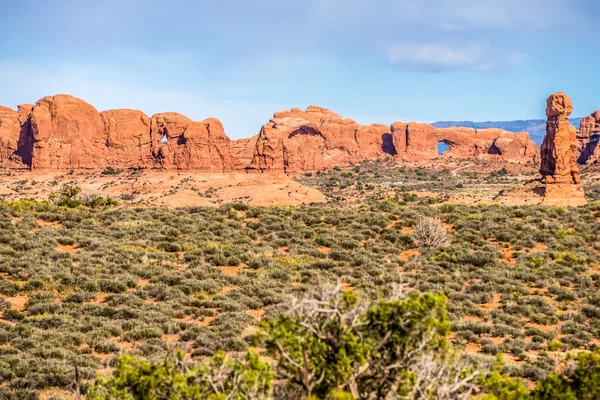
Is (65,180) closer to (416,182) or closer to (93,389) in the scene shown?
(416,182)

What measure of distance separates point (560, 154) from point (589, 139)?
222 feet

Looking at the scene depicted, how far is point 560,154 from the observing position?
1737 inches

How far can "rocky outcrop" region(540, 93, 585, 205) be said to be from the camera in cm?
4366

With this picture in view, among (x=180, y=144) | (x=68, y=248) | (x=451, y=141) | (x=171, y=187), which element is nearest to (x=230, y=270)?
(x=68, y=248)

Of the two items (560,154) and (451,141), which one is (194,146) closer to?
(451,141)

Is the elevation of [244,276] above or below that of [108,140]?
below

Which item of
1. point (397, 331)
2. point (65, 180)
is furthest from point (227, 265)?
point (65, 180)

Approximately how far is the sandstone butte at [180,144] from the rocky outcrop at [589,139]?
27.7 feet

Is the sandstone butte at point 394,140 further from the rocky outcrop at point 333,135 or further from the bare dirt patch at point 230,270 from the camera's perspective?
the bare dirt patch at point 230,270

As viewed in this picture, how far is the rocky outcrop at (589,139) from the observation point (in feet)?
315

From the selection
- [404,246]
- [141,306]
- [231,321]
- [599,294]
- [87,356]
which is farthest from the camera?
[404,246]

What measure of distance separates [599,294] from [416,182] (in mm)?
70269

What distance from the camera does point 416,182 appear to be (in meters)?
85.8

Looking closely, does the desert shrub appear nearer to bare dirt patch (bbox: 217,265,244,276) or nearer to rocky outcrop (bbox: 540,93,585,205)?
bare dirt patch (bbox: 217,265,244,276)
